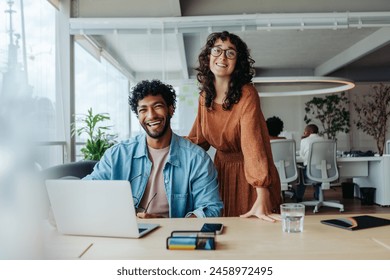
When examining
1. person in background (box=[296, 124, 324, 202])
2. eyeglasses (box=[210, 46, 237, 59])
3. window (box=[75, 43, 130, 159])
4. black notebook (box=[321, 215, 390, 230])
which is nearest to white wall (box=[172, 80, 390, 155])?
person in background (box=[296, 124, 324, 202])

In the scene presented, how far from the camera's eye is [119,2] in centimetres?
439

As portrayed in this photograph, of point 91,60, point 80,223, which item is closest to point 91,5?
point 91,60

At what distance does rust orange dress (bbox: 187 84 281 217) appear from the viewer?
1.35 m

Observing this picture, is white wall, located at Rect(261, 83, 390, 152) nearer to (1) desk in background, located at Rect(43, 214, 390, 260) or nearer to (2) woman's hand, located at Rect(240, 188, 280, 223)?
(2) woman's hand, located at Rect(240, 188, 280, 223)

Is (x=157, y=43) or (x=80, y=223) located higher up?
(x=157, y=43)

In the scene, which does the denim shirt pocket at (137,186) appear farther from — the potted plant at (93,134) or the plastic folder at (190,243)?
the potted plant at (93,134)

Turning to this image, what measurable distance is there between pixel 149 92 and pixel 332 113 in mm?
6989

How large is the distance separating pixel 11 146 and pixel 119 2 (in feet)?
14.3

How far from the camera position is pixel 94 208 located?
2.82 feet

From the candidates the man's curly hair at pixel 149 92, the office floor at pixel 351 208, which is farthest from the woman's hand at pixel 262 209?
the office floor at pixel 351 208

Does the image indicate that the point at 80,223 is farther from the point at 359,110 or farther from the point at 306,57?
the point at 359,110

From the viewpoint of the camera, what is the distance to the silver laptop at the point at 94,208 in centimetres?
84

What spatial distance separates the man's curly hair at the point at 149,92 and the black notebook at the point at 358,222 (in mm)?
759

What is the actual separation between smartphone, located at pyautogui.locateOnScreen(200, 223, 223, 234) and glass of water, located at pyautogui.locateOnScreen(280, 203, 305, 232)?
161 millimetres
